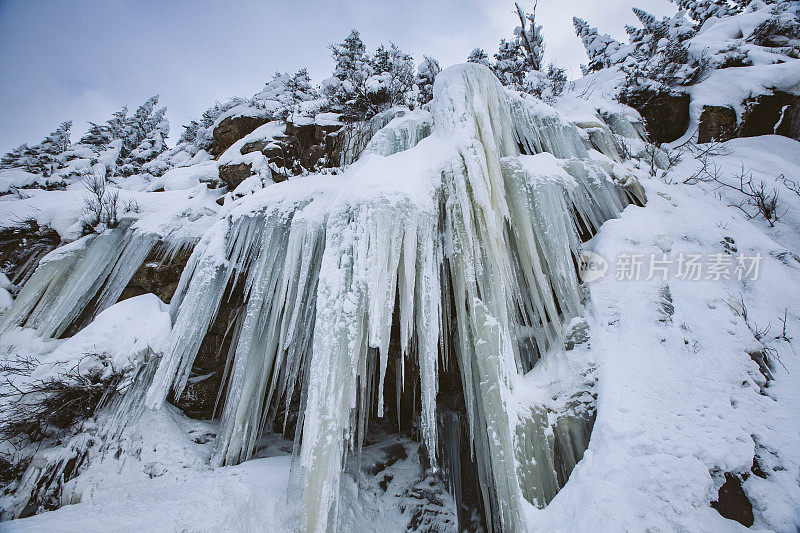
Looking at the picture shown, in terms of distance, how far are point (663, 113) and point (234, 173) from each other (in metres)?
9.37

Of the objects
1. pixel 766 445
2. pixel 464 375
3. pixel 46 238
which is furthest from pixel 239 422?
pixel 46 238

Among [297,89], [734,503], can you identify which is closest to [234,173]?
[297,89]

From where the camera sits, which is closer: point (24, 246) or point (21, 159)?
point (24, 246)

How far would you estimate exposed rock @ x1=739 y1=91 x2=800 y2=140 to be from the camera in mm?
5250

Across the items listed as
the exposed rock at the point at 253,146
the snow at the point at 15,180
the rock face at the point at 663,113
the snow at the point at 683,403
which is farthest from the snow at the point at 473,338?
the snow at the point at 15,180

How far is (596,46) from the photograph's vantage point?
11648 millimetres

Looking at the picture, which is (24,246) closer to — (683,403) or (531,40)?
(683,403)

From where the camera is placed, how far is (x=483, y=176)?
3.21 meters

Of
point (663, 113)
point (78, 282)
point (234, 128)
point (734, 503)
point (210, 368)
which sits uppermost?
point (234, 128)

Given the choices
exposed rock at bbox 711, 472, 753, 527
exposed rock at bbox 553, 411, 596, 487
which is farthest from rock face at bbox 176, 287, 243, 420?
exposed rock at bbox 711, 472, 753, 527

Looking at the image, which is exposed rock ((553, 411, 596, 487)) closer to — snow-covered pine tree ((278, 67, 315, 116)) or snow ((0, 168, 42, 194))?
snow-covered pine tree ((278, 67, 315, 116))

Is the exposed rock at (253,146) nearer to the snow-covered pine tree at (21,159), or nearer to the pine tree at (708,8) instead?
the snow-covered pine tree at (21,159)

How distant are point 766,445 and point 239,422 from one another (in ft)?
13.8

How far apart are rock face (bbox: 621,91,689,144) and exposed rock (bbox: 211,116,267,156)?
9237 millimetres
